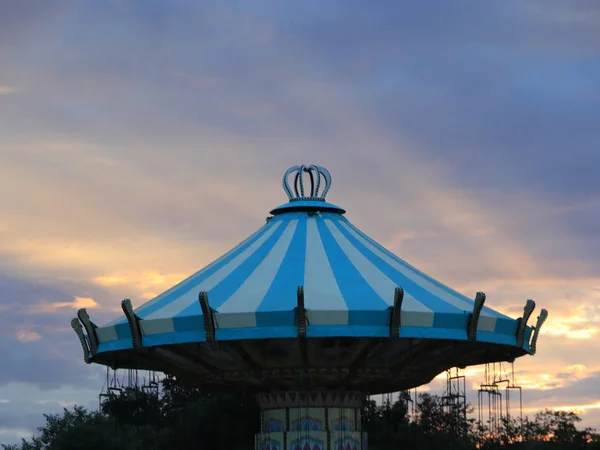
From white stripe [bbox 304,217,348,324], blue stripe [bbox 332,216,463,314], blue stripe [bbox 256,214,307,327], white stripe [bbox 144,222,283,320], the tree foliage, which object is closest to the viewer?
blue stripe [bbox 256,214,307,327]

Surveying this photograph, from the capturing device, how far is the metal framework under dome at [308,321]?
19.9 m

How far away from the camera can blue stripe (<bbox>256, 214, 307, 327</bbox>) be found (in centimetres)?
1983

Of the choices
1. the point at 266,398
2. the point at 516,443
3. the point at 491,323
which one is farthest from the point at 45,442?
the point at 491,323

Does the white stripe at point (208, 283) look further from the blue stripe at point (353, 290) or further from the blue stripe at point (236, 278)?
the blue stripe at point (353, 290)

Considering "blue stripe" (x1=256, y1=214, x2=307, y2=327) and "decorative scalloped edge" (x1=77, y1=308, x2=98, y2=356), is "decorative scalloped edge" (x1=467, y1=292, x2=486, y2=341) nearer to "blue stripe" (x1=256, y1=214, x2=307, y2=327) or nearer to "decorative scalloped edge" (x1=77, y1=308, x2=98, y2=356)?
"blue stripe" (x1=256, y1=214, x2=307, y2=327)

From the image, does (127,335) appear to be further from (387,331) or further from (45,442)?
(45,442)

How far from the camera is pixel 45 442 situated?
151 ft

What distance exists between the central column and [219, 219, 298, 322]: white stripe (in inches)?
95.3

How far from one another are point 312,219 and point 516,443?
19981mm

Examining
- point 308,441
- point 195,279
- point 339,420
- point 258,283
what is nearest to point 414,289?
point 258,283

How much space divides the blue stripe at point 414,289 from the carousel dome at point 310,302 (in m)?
0.02

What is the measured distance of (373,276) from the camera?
21.6 metres

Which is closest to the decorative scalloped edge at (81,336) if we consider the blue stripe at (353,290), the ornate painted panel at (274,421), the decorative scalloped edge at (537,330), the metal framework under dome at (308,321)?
the metal framework under dome at (308,321)

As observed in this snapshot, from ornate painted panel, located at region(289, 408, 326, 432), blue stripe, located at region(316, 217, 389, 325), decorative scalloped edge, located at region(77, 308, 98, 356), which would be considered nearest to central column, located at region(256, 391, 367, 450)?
ornate painted panel, located at region(289, 408, 326, 432)
